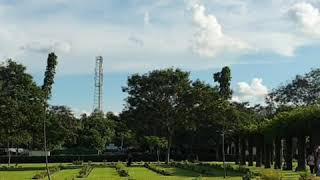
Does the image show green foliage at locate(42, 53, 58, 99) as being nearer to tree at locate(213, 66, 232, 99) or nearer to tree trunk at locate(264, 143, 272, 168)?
tree trunk at locate(264, 143, 272, 168)

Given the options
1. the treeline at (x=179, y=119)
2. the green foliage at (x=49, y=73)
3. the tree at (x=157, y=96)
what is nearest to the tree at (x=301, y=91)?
the treeline at (x=179, y=119)

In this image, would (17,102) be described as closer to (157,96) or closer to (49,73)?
(157,96)

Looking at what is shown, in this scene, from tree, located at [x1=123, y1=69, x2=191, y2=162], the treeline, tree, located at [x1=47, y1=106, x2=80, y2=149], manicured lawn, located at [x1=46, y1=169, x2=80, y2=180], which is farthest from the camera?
tree, located at [x1=47, y1=106, x2=80, y2=149]

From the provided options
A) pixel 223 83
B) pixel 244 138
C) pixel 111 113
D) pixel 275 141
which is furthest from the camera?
pixel 111 113

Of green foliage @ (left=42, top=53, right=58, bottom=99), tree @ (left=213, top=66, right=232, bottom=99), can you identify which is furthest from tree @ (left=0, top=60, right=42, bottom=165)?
tree @ (left=213, top=66, right=232, bottom=99)

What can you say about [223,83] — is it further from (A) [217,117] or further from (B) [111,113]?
(B) [111,113]

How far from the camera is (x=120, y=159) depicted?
79500 mm

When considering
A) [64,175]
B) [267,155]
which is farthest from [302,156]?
[64,175]

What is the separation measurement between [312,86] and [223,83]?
487 inches

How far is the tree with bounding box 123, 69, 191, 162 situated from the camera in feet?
229

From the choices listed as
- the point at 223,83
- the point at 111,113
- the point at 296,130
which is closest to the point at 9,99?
the point at 296,130

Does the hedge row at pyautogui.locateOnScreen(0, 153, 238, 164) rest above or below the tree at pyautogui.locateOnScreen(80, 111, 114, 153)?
below

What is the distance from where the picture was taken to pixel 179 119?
7194cm

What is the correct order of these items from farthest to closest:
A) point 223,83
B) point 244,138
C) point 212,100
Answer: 1. point 223,83
2. point 212,100
3. point 244,138
